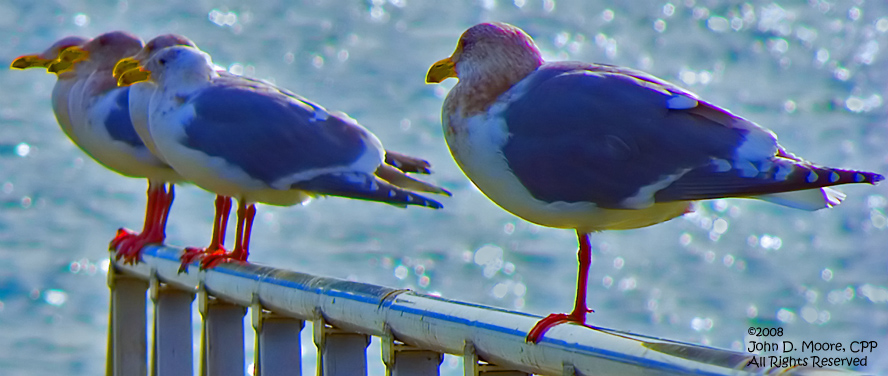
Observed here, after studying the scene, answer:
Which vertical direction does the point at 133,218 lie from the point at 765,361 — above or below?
above

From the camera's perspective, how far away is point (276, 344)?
2.41 m

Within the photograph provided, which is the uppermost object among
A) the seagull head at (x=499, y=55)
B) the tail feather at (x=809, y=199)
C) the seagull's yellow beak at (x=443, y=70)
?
the seagull's yellow beak at (x=443, y=70)

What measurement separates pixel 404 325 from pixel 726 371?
0.70 m

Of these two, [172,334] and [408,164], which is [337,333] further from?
[408,164]

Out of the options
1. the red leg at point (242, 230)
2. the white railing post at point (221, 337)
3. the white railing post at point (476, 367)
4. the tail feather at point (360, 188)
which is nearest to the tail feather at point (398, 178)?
the tail feather at point (360, 188)

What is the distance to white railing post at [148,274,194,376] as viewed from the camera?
2.97 m

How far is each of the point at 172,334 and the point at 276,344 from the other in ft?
2.17

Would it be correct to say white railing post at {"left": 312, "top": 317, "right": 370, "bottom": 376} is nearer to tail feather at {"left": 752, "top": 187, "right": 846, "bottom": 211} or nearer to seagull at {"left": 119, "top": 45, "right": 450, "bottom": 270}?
tail feather at {"left": 752, "top": 187, "right": 846, "bottom": 211}

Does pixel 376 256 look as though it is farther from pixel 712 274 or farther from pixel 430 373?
pixel 430 373

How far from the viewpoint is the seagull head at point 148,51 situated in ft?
13.1

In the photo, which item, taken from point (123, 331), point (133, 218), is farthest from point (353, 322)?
point (133, 218)

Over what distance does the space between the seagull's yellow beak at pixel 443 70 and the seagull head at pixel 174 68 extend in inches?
47.1

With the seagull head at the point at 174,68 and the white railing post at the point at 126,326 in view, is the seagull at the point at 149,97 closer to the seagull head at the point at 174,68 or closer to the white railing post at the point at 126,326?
the seagull head at the point at 174,68

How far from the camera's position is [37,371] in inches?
263
